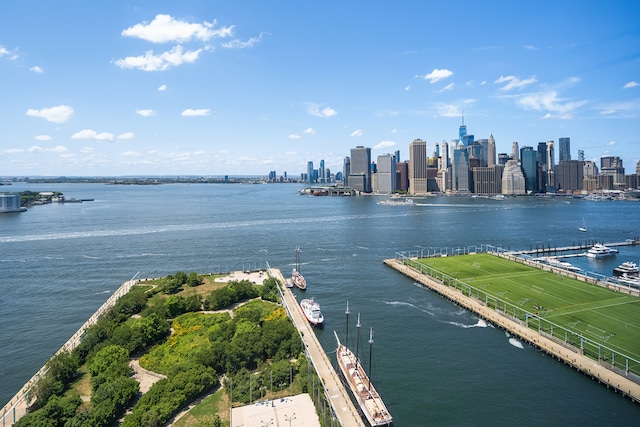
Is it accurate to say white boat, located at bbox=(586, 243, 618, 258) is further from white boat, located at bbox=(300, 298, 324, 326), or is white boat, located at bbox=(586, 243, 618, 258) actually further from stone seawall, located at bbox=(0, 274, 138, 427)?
stone seawall, located at bbox=(0, 274, 138, 427)

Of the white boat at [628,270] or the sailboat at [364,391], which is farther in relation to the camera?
the white boat at [628,270]

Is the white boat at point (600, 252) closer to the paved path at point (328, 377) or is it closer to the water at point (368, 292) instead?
the water at point (368, 292)

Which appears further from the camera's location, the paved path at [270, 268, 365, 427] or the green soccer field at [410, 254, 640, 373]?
the green soccer field at [410, 254, 640, 373]

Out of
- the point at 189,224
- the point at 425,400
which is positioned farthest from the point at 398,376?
the point at 189,224

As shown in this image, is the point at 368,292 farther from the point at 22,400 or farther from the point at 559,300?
the point at 22,400

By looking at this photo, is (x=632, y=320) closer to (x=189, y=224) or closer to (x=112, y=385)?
(x=112, y=385)

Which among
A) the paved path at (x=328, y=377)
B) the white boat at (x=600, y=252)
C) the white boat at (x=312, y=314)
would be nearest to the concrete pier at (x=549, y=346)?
the white boat at (x=312, y=314)

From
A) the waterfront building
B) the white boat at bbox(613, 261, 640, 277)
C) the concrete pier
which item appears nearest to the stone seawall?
the concrete pier
